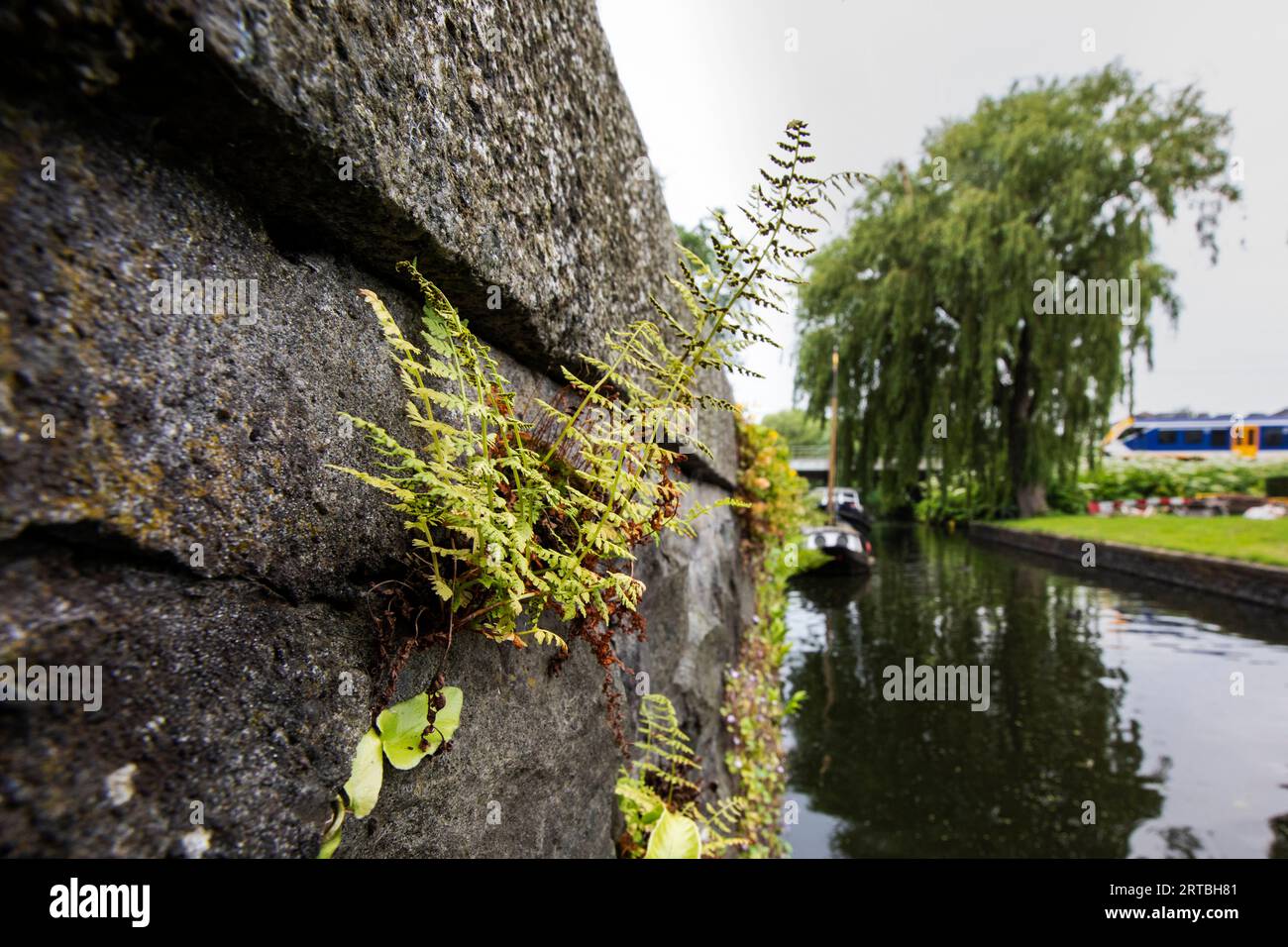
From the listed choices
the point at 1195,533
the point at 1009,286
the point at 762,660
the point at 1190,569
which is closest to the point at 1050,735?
the point at 762,660

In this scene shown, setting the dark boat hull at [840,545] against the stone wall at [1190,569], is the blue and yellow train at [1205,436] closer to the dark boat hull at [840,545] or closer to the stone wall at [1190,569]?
the stone wall at [1190,569]

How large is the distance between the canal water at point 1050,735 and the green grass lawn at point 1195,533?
1.30 metres

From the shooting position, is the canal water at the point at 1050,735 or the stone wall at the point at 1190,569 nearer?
the canal water at the point at 1050,735

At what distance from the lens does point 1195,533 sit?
13109mm

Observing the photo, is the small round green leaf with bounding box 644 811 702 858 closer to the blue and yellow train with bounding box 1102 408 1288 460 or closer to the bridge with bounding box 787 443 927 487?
the blue and yellow train with bounding box 1102 408 1288 460

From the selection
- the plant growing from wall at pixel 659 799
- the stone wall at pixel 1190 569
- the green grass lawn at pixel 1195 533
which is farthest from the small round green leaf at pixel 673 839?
the green grass lawn at pixel 1195 533

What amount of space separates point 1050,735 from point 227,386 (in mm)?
6507

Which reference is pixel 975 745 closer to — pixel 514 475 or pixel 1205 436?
pixel 514 475

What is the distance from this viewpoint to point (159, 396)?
29.2 inches

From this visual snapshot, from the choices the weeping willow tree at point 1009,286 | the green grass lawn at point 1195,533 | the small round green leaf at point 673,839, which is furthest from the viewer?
the weeping willow tree at point 1009,286

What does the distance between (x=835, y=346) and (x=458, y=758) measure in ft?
67.0

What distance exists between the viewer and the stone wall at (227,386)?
0.63 meters
